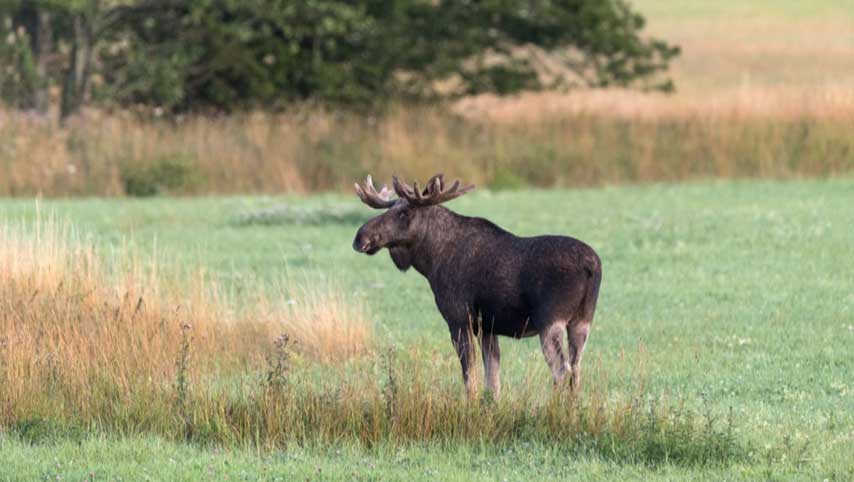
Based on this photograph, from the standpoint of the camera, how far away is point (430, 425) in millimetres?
10125

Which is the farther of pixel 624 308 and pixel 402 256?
pixel 624 308

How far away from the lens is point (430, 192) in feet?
36.1

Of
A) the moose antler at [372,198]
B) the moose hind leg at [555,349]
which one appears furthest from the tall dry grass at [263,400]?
the moose antler at [372,198]

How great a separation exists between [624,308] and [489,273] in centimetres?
540

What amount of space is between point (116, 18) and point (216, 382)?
959 inches

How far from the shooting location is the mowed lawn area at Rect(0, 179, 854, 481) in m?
9.36

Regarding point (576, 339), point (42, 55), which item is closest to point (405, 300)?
point (576, 339)

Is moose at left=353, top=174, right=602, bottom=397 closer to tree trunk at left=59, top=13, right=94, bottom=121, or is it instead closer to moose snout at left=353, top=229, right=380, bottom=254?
moose snout at left=353, top=229, right=380, bottom=254

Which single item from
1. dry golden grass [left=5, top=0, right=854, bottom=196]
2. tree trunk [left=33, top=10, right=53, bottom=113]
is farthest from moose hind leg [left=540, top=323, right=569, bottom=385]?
tree trunk [left=33, top=10, right=53, bottom=113]

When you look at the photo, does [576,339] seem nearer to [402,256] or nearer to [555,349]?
[555,349]

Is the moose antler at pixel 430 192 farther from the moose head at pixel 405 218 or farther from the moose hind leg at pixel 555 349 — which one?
the moose hind leg at pixel 555 349

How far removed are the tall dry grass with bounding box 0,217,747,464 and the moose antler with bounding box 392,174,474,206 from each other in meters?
1.07

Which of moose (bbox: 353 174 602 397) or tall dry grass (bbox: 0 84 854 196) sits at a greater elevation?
moose (bbox: 353 174 602 397)

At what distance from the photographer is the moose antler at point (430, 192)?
10922 mm
